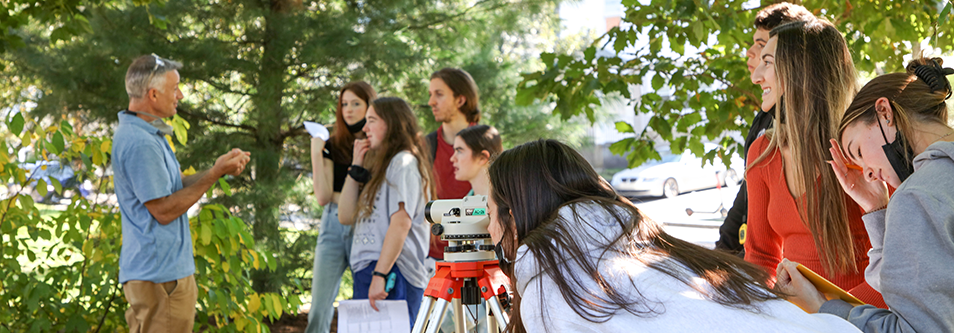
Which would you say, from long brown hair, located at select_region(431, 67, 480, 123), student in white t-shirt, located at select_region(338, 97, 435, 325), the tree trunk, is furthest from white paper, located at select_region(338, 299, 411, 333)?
the tree trunk

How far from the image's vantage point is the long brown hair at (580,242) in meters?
1.08

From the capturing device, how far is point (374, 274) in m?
2.51

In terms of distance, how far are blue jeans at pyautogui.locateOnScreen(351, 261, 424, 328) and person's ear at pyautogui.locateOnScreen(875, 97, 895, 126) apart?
1.78m

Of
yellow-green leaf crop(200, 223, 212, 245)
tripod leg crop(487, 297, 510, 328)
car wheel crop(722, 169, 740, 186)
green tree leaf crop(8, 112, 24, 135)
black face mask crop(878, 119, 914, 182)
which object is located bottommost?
car wheel crop(722, 169, 740, 186)

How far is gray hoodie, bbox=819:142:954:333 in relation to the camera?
3.16 feet

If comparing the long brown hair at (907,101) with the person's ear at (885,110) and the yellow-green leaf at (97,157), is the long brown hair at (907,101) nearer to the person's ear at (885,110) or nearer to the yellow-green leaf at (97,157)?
the person's ear at (885,110)

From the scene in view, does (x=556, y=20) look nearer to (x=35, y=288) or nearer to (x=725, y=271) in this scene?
(x=35, y=288)

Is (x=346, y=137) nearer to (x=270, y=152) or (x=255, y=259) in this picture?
(x=255, y=259)

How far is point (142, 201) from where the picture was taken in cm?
245

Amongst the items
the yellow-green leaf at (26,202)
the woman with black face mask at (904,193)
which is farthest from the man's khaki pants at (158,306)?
the woman with black face mask at (904,193)

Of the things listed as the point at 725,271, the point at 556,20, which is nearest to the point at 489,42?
the point at 556,20

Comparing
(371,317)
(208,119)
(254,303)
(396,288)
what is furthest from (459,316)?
(208,119)

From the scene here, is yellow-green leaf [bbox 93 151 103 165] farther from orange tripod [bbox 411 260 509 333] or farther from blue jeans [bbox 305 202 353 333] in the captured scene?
orange tripod [bbox 411 260 509 333]

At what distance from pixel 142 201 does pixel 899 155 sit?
2.37 metres
